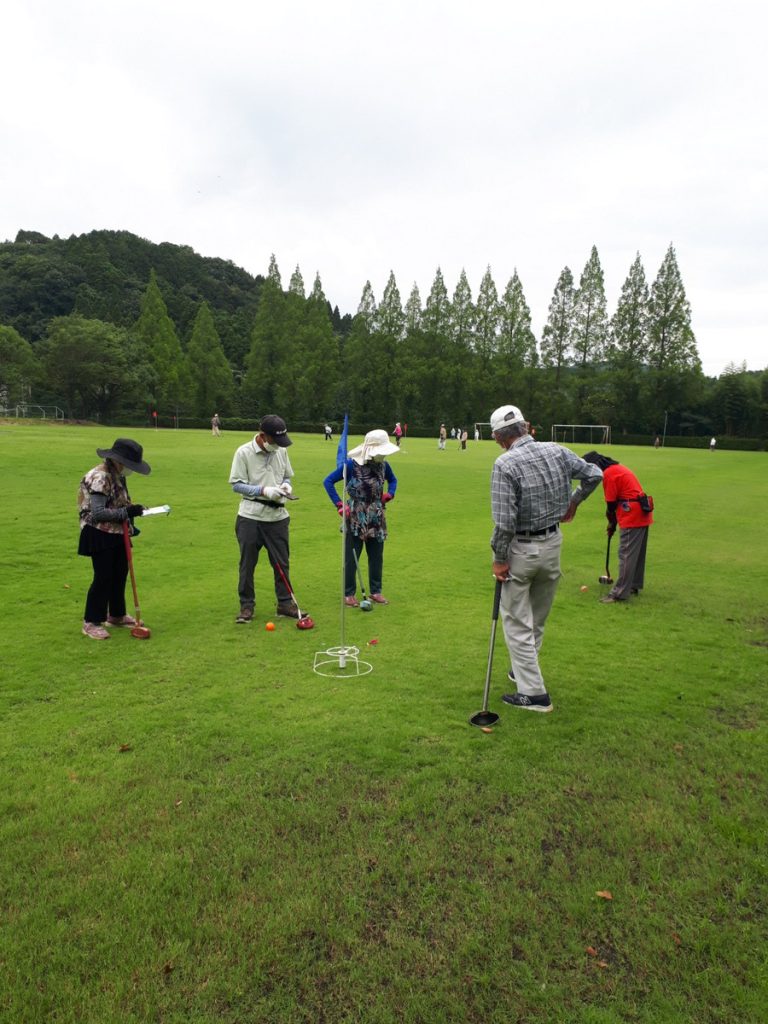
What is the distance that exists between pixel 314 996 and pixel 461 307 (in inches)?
3361

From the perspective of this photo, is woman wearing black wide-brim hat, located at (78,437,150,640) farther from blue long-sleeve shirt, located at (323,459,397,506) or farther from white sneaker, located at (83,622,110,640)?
blue long-sleeve shirt, located at (323,459,397,506)

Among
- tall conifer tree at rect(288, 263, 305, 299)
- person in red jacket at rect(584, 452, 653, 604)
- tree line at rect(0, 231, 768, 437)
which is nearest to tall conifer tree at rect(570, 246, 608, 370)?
tree line at rect(0, 231, 768, 437)

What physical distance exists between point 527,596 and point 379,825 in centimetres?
221

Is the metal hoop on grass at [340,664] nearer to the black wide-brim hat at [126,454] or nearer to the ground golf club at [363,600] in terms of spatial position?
the ground golf club at [363,600]

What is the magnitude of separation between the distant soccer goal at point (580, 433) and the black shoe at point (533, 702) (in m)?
71.4

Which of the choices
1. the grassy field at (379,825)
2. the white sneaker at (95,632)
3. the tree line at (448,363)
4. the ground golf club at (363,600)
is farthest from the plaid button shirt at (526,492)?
the tree line at (448,363)

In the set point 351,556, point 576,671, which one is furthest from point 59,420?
point 576,671

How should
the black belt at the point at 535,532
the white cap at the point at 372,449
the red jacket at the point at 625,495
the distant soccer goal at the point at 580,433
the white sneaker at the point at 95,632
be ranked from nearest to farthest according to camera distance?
1. the black belt at the point at 535,532
2. the white sneaker at the point at 95,632
3. the white cap at the point at 372,449
4. the red jacket at the point at 625,495
5. the distant soccer goal at the point at 580,433

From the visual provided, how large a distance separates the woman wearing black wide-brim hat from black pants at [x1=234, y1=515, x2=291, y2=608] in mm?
1202

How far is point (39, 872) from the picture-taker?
3.29m

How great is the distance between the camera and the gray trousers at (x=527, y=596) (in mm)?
5074

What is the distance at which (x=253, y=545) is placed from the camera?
7.47 meters

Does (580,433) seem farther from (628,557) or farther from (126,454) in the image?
(126,454)

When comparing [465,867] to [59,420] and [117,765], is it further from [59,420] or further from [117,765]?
[59,420]
